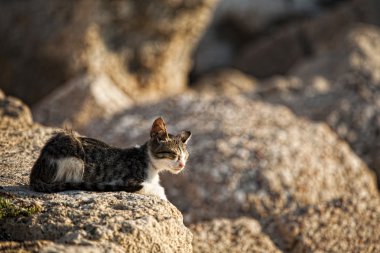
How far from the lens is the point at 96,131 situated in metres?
11.9

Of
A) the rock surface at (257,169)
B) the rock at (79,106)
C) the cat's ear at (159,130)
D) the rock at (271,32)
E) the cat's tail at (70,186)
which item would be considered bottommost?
the cat's tail at (70,186)

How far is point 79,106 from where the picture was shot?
12.7m

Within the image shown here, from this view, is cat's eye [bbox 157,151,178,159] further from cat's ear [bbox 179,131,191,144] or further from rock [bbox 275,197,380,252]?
rock [bbox 275,197,380,252]

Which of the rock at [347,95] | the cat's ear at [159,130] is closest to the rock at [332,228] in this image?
the rock at [347,95]

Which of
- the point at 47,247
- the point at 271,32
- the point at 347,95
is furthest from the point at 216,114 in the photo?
the point at 271,32

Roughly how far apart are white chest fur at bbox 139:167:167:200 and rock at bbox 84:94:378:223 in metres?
2.56

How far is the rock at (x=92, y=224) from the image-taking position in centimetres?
559

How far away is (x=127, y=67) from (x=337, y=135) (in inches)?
248

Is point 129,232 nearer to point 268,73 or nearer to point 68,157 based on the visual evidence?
point 68,157

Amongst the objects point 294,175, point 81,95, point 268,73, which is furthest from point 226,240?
point 268,73

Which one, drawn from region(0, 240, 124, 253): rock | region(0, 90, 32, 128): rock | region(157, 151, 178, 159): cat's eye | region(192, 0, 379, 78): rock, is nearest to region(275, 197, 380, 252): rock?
region(157, 151, 178, 159): cat's eye

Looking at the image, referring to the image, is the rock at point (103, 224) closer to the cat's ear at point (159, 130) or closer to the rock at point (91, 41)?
the cat's ear at point (159, 130)

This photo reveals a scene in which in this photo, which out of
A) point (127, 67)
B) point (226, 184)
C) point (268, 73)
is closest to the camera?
point (226, 184)

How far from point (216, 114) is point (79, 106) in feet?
8.06
